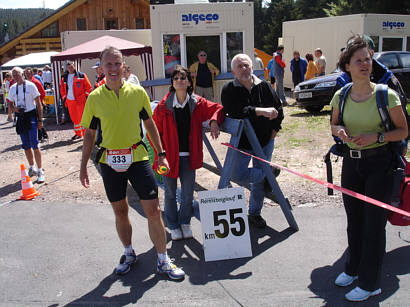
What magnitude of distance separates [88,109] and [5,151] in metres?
Answer: 8.28

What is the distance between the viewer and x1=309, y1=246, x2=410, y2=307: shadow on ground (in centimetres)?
361

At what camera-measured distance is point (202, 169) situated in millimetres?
7988

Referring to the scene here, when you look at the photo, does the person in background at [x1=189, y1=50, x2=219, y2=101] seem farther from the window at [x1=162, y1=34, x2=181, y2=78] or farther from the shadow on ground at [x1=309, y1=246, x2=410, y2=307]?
the shadow on ground at [x1=309, y1=246, x2=410, y2=307]

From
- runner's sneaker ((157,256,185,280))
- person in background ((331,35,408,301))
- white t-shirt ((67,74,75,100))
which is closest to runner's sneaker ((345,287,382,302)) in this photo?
person in background ((331,35,408,301))

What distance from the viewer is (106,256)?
4.68 metres

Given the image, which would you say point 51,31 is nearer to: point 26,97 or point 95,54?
point 95,54

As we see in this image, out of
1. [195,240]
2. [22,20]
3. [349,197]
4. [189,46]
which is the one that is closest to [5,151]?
[189,46]

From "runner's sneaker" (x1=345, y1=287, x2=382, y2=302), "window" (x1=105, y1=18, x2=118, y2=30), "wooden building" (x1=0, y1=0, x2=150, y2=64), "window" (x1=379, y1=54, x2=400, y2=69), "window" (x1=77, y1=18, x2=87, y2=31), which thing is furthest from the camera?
"window" (x1=105, y1=18, x2=118, y2=30)

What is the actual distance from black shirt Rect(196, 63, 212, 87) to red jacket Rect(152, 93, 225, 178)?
806 centimetres

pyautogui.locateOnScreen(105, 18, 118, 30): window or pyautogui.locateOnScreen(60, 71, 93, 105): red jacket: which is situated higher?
pyautogui.locateOnScreen(105, 18, 118, 30): window

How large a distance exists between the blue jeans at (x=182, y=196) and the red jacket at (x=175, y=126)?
91 millimetres

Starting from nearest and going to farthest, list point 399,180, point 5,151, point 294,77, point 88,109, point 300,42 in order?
point 399,180
point 88,109
point 5,151
point 294,77
point 300,42

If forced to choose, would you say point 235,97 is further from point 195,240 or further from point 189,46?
point 189,46

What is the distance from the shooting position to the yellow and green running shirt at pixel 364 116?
3.40 metres
